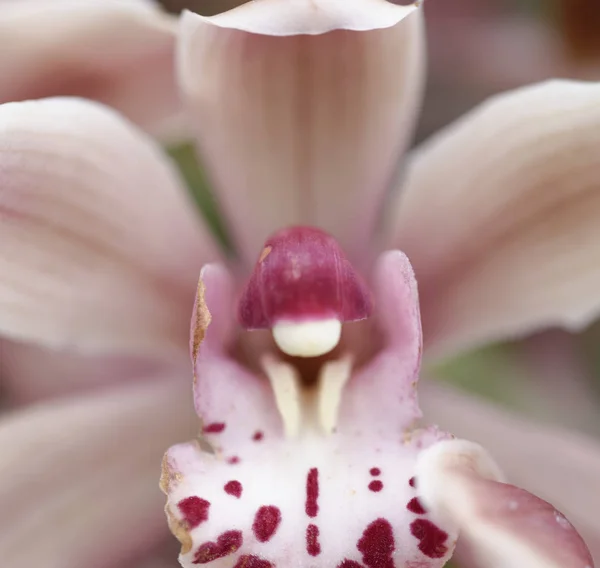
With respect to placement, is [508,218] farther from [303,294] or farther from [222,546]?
[222,546]

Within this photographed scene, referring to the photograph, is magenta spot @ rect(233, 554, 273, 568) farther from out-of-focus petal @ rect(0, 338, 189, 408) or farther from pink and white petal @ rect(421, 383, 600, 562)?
out-of-focus petal @ rect(0, 338, 189, 408)

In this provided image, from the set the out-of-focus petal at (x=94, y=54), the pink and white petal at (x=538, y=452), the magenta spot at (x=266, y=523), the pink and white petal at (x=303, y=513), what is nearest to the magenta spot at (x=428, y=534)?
the pink and white petal at (x=303, y=513)

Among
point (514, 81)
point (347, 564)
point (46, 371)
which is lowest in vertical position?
point (46, 371)

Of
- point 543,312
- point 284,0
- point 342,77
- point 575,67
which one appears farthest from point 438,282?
point 575,67

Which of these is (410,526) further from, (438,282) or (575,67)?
(575,67)

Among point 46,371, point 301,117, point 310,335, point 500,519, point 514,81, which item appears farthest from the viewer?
point 514,81

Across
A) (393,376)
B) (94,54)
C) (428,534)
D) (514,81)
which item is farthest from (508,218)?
(514,81)

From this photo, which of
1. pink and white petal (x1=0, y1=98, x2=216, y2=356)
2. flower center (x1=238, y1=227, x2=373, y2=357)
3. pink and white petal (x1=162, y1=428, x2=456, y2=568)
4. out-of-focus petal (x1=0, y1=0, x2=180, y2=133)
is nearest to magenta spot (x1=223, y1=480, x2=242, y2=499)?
pink and white petal (x1=162, y1=428, x2=456, y2=568)

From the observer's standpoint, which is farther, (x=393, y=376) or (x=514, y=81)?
(x=514, y=81)
